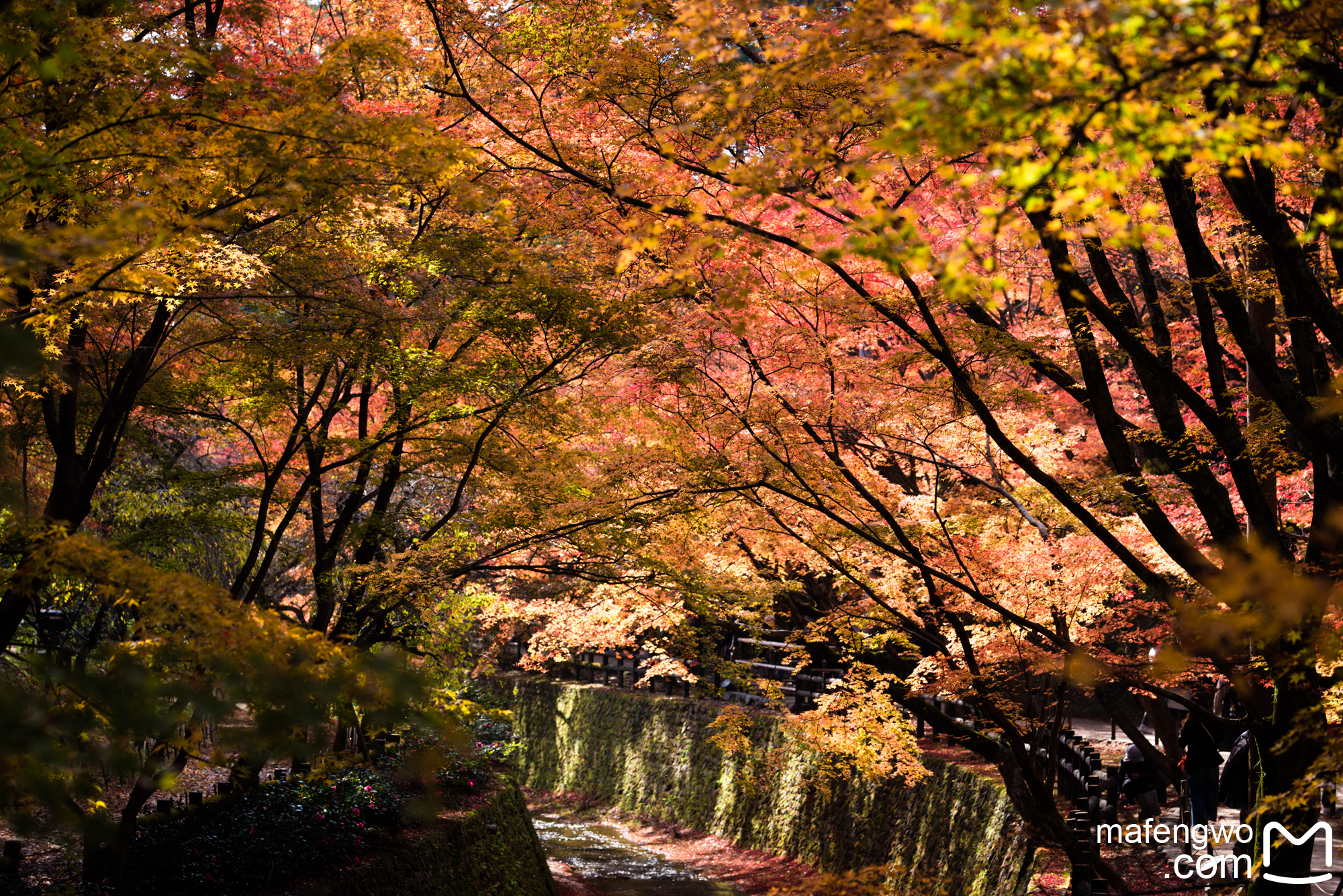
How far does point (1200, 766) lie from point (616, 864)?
31.9 feet

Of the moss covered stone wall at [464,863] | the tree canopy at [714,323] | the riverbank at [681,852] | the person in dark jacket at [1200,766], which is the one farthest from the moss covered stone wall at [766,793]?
the moss covered stone wall at [464,863]

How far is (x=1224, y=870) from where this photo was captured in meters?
6.93

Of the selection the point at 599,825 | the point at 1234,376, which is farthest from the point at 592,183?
the point at 599,825

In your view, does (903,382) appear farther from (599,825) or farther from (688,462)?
(599,825)

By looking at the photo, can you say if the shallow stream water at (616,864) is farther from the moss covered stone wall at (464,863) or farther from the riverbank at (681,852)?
A: the moss covered stone wall at (464,863)

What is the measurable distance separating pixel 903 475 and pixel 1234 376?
4122 millimetres

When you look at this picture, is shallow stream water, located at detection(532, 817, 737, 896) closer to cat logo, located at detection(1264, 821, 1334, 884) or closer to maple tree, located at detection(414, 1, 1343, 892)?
maple tree, located at detection(414, 1, 1343, 892)

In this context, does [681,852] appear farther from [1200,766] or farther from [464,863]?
[1200,766]

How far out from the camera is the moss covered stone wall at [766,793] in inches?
423

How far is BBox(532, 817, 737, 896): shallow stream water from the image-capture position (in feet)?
44.7

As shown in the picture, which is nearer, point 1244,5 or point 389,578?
point 1244,5

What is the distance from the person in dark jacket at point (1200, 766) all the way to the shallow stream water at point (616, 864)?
716 cm

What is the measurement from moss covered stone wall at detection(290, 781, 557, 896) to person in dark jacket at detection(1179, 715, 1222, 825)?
710 centimetres

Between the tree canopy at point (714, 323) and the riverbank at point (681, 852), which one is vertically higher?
the tree canopy at point (714, 323)
